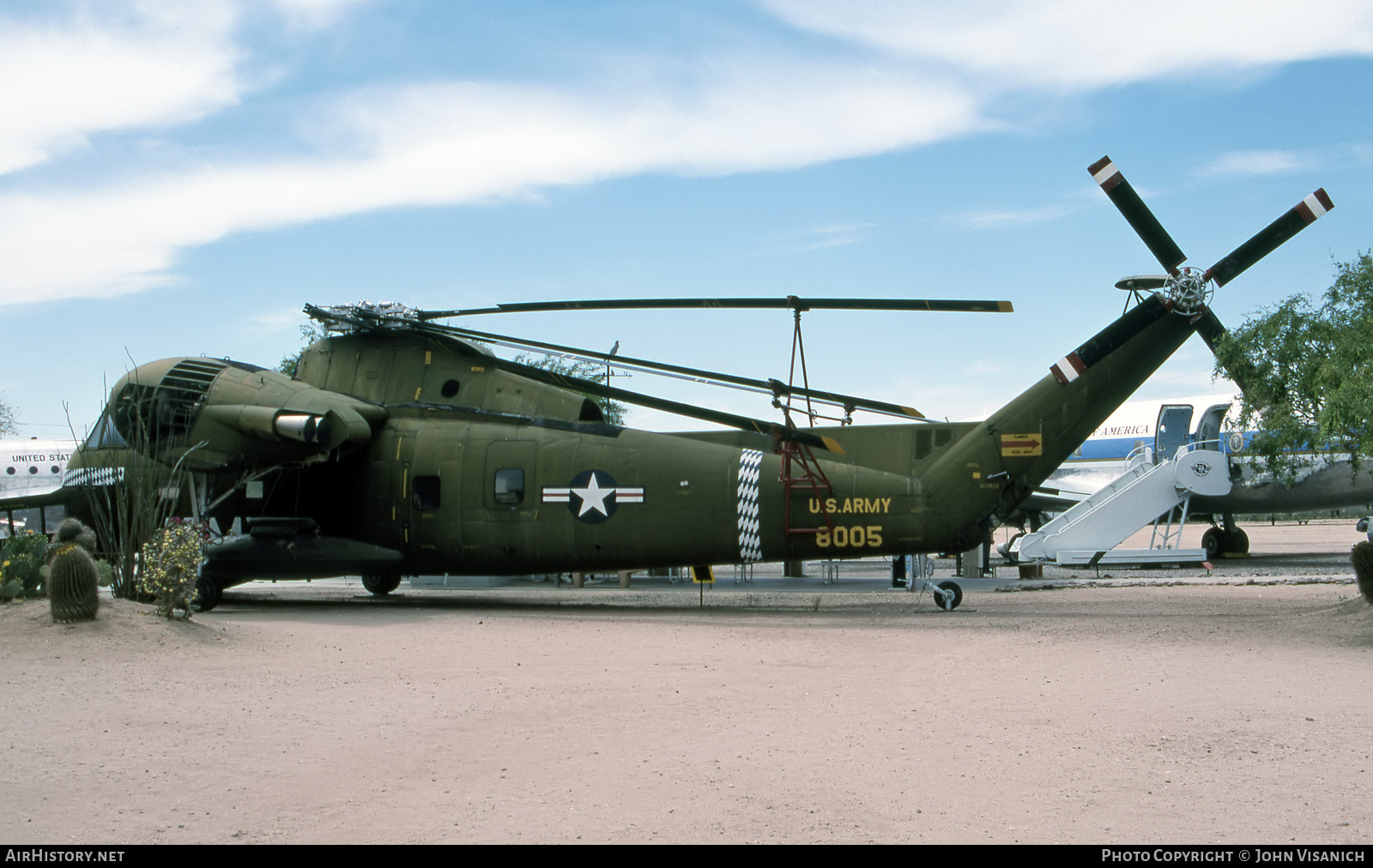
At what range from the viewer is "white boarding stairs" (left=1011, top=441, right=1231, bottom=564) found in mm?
23250

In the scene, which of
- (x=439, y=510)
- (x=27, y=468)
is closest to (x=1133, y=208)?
(x=439, y=510)

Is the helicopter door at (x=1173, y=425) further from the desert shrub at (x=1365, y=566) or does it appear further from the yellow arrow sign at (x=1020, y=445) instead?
the yellow arrow sign at (x=1020, y=445)

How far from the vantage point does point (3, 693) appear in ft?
28.3

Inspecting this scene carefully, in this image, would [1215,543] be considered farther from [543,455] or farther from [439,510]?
[439,510]

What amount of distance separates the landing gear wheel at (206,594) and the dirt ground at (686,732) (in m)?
3.84

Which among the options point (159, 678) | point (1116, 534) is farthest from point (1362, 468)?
point (159, 678)

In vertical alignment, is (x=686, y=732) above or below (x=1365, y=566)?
below

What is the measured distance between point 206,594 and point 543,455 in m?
5.72

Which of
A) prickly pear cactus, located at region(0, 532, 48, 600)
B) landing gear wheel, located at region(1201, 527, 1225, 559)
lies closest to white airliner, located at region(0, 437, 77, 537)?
prickly pear cactus, located at region(0, 532, 48, 600)

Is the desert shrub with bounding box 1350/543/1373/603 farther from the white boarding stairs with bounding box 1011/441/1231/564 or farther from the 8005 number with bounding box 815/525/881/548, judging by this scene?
the white boarding stairs with bounding box 1011/441/1231/564

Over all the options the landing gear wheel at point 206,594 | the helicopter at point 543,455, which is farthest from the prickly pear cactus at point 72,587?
the landing gear wheel at point 206,594

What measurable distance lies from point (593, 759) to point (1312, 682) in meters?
6.58

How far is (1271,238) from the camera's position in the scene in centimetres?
1357

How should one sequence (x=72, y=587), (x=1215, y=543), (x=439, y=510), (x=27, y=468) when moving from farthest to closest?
(x=27, y=468) < (x=1215, y=543) < (x=439, y=510) < (x=72, y=587)
